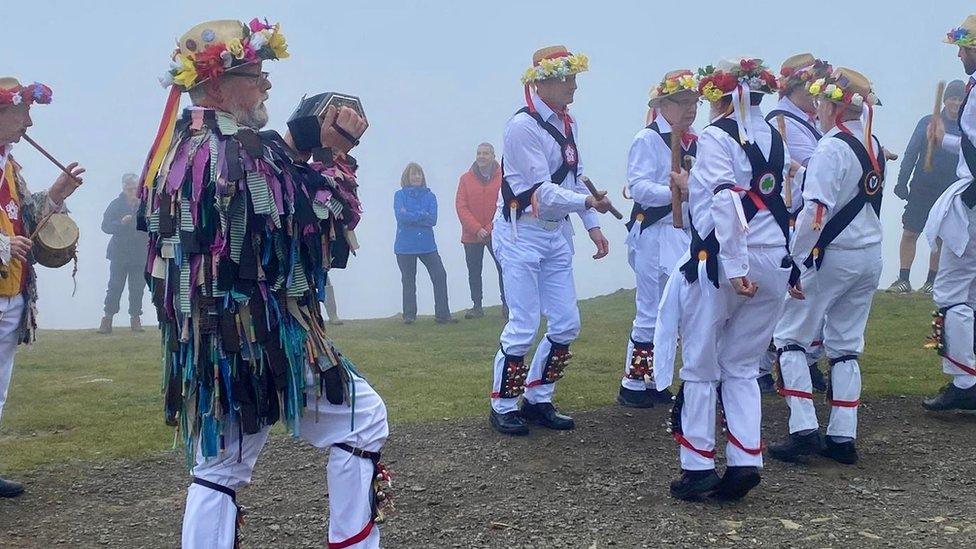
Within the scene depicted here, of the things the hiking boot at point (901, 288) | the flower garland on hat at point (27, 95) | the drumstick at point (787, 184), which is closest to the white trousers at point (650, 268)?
the drumstick at point (787, 184)

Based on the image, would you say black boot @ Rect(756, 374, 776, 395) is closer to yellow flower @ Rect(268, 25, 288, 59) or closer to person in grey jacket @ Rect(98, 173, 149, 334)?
yellow flower @ Rect(268, 25, 288, 59)

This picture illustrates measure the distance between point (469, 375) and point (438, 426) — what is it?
244 centimetres

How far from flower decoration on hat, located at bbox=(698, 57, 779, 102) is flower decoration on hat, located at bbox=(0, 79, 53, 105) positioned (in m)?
3.72

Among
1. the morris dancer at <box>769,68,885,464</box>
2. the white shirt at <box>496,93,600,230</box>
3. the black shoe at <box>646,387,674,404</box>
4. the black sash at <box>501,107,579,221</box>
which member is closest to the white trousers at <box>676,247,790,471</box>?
the morris dancer at <box>769,68,885,464</box>

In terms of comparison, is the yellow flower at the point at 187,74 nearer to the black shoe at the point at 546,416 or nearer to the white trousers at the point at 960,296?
the black shoe at the point at 546,416

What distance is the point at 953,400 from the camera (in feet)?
22.8

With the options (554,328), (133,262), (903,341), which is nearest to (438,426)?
(554,328)

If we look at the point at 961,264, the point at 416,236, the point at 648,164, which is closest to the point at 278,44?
the point at 648,164

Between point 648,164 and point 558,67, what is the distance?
110cm

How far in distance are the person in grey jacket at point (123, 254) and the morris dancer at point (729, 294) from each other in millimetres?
10623

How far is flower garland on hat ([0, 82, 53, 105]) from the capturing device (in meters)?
5.71

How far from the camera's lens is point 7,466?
20.8 feet

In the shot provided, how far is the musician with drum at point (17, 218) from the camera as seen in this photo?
5637 millimetres

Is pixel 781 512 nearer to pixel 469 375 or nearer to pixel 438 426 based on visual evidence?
pixel 438 426
